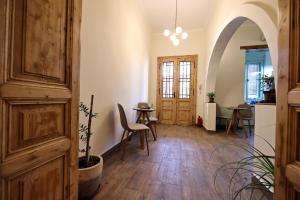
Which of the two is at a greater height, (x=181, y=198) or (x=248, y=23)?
(x=248, y=23)

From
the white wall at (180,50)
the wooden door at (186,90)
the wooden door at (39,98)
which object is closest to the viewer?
the wooden door at (39,98)

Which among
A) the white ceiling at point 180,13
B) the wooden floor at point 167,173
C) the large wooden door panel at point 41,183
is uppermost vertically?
the white ceiling at point 180,13

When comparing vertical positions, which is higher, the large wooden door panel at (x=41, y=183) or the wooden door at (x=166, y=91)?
the wooden door at (x=166, y=91)

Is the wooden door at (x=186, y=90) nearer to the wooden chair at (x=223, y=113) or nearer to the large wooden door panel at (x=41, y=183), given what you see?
the wooden chair at (x=223, y=113)

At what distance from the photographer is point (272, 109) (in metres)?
1.69

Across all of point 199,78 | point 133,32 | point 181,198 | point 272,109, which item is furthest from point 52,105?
point 199,78

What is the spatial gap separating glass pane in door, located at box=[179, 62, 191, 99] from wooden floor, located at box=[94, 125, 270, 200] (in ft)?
9.00

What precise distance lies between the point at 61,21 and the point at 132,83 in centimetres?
318

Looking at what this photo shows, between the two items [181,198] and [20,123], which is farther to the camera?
[181,198]

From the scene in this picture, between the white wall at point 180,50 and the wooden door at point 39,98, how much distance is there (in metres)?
5.22

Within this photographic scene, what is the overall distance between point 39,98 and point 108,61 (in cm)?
209

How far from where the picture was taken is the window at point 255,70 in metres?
6.30

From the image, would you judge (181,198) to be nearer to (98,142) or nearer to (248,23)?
(98,142)

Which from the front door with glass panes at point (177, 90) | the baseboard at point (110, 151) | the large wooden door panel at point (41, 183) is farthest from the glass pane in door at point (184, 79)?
the large wooden door panel at point (41, 183)
